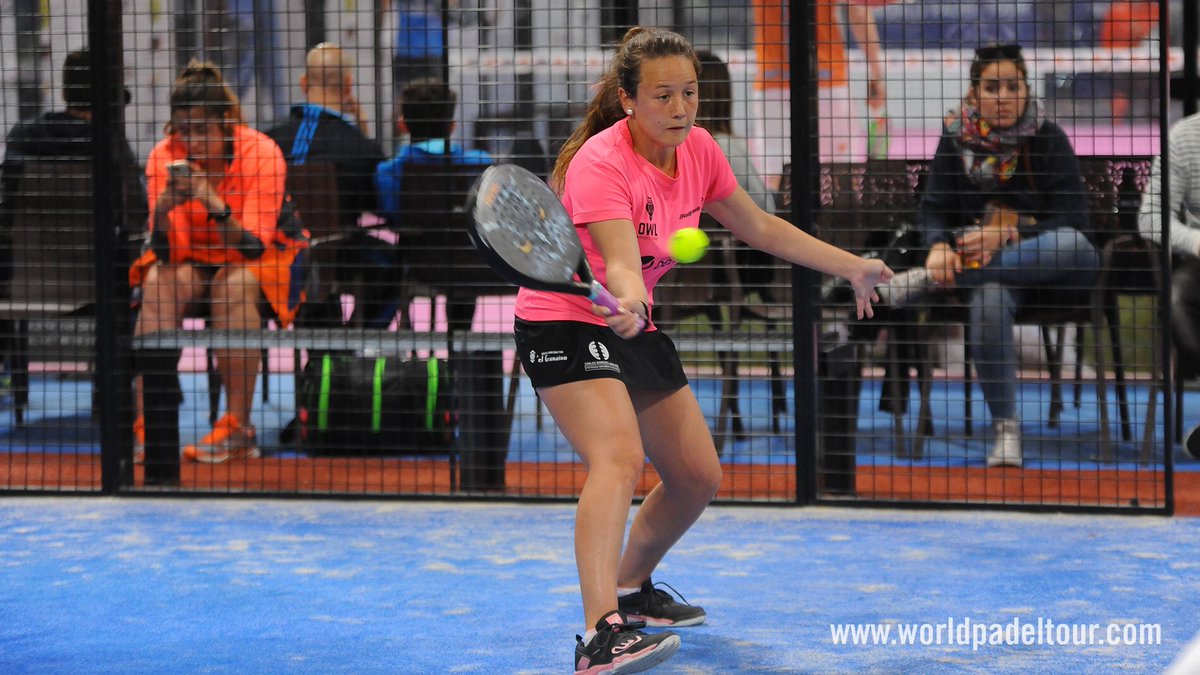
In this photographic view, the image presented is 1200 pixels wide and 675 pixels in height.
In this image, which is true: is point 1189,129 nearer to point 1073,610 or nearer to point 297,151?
point 1073,610

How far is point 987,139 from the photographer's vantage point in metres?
6.01

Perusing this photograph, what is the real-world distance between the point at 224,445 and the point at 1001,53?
13.5 feet

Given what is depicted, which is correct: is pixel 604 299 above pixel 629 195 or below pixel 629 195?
below

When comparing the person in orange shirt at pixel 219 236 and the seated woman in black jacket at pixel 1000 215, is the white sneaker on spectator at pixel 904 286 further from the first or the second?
the person in orange shirt at pixel 219 236

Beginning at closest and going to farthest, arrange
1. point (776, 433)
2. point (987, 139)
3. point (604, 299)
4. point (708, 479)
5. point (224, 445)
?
point (604, 299) → point (708, 479) → point (987, 139) → point (224, 445) → point (776, 433)

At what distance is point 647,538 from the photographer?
4199mm

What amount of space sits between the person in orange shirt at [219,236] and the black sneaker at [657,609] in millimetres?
2689

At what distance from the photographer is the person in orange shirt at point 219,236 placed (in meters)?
6.43

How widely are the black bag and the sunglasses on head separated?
2.93 meters

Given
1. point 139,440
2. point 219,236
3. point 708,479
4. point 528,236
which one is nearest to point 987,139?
point 708,479

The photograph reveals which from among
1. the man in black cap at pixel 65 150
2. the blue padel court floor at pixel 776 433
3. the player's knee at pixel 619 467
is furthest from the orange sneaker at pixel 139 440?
the player's knee at pixel 619 467

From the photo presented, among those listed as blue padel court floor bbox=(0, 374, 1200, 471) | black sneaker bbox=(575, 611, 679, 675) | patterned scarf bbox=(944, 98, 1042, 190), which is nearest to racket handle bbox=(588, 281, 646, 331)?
black sneaker bbox=(575, 611, 679, 675)

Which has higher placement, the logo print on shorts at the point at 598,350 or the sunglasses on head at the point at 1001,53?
the sunglasses on head at the point at 1001,53

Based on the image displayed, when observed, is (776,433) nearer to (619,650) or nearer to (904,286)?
(904,286)
